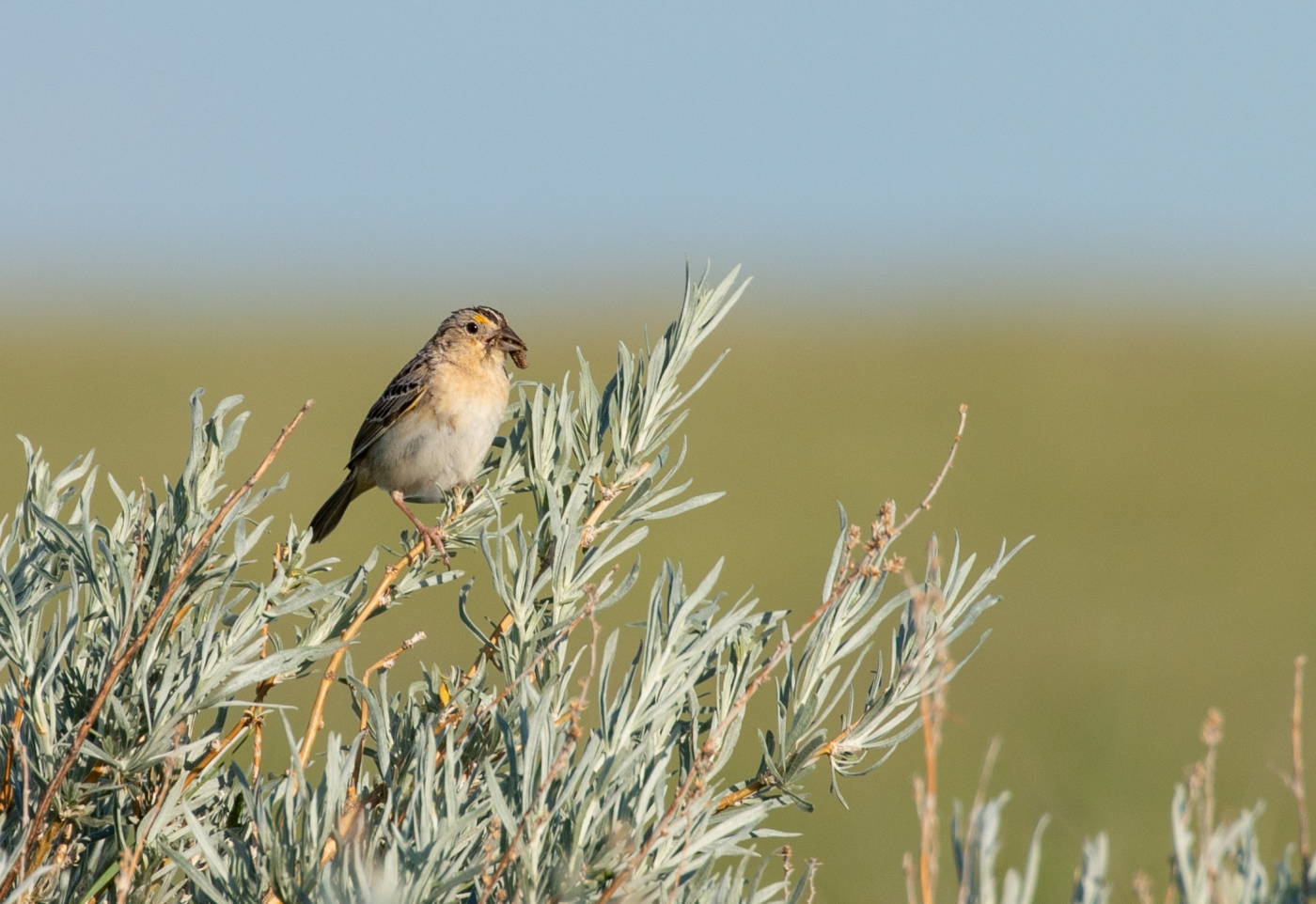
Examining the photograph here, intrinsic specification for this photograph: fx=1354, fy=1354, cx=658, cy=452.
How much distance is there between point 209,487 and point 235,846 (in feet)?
2.62

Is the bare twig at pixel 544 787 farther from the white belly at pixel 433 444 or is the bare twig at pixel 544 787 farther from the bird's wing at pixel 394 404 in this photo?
the bird's wing at pixel 394 404

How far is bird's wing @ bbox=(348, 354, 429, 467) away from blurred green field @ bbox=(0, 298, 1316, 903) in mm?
3423

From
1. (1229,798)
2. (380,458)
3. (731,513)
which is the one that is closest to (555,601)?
(380,458)

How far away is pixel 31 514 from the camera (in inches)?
108

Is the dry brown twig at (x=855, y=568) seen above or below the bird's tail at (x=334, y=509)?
above

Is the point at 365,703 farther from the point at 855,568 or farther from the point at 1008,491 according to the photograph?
the point at 1008,491

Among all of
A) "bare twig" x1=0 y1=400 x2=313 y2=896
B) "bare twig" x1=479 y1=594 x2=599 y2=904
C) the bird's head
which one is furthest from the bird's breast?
"bare twig" x1=479 y1=594 x2=599 y2=904

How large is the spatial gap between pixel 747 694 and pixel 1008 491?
2014cm

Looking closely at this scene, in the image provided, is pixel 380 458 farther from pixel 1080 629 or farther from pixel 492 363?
pixel 1080 629

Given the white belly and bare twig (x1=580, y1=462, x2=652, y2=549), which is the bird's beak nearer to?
the white belly

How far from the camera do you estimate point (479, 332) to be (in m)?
6.74

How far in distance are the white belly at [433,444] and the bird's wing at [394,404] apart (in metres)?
0.05

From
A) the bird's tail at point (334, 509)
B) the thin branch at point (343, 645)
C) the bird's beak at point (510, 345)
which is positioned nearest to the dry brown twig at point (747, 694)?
the thin branch at point (343, 645)

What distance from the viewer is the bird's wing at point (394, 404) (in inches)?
260
